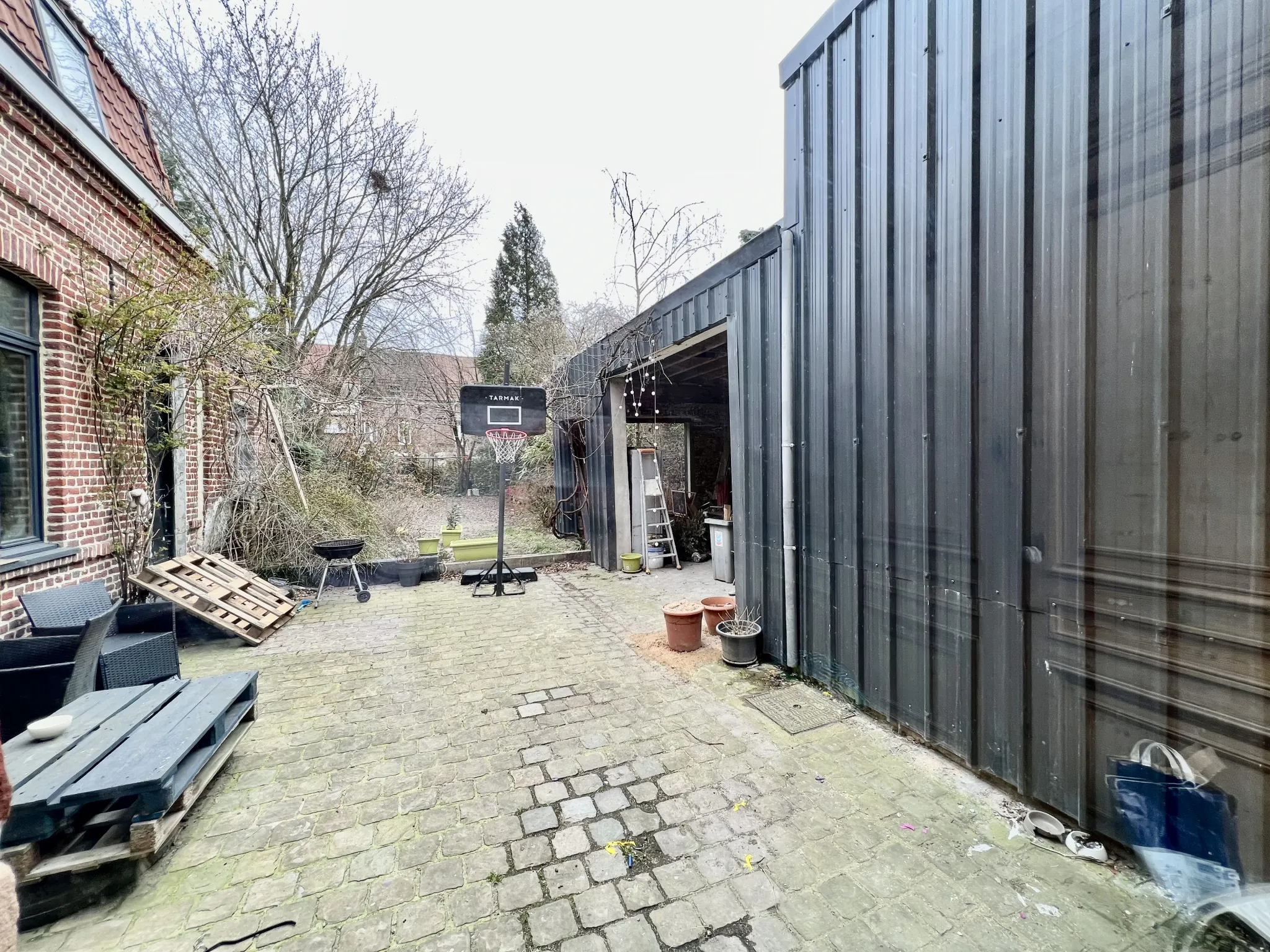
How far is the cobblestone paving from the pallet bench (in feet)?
0.68

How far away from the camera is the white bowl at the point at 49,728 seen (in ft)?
6.79

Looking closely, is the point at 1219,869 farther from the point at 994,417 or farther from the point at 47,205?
the point at 47,205

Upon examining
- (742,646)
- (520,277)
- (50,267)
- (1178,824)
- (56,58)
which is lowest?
(742,646)

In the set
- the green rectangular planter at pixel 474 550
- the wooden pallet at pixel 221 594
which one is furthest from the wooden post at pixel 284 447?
the green rectangular planter at pixel 474 550

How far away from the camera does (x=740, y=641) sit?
3.98m

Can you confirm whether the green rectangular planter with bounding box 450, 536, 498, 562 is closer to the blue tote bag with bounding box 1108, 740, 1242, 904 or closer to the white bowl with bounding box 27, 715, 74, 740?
the white bowl with bounding box 27, 715, 74, 740

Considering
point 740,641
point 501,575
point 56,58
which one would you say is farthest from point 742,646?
point 56,58

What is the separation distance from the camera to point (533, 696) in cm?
353

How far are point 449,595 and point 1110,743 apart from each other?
20.1 feet

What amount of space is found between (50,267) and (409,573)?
4.53m

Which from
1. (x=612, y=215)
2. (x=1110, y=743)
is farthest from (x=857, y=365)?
(x=612, y=215)

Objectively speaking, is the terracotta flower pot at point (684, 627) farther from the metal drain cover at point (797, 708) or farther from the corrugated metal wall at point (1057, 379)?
the corrugated metal wall at point (1057, 379)

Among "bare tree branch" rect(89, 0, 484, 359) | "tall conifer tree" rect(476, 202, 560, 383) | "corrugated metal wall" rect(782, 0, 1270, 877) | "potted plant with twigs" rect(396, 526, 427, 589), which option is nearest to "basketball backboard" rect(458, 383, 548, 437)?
"potted plant with twigs" rect(396, 526, 427, 589)

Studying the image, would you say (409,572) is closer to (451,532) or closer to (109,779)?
(451,532)
